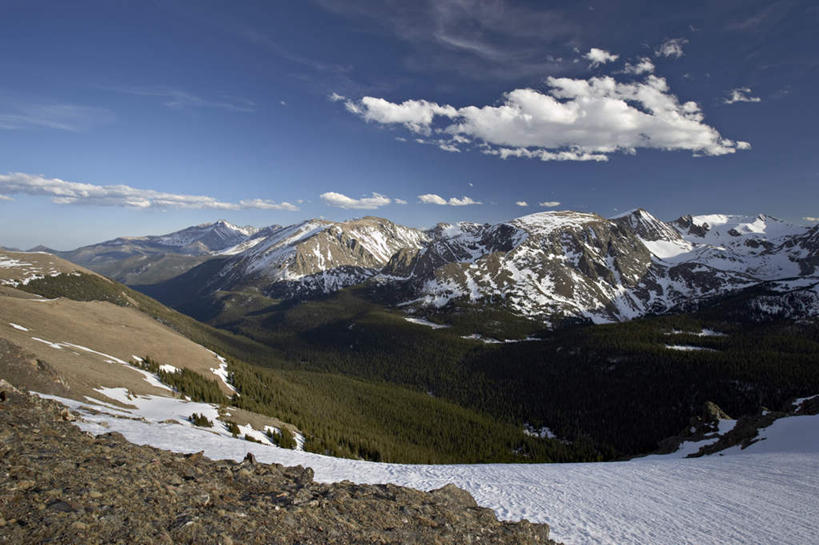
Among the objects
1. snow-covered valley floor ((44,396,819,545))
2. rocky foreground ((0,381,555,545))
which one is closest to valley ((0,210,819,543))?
snow-covered valley floor ((44,396,819,545))

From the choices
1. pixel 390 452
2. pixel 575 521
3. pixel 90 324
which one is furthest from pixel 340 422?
pixel 575 521

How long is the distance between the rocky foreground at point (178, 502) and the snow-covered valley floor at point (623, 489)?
172 inches

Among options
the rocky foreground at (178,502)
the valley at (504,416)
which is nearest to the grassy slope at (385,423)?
the valley at (504,416)

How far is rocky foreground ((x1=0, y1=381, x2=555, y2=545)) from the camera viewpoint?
317 inches

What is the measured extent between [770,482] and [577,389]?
549 feet

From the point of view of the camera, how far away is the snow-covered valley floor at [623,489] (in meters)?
16.1

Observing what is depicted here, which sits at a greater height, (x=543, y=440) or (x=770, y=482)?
(x=770, y=482)

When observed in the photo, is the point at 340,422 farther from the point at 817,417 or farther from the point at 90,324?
the point at 817,417

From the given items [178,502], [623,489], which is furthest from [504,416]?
[178,502]

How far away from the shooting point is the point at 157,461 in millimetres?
12438

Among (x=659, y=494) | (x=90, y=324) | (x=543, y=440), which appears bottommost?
(x=543, y=440)

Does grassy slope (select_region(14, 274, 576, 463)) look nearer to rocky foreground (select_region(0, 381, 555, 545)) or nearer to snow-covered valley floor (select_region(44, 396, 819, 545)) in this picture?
snow-covered valley floor (select_region(44, 396, 819, 545))

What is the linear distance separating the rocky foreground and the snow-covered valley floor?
14.3 ft

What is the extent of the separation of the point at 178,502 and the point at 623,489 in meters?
24.5
